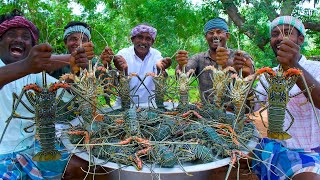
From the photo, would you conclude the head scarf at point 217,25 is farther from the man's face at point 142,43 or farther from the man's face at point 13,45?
the man's face at point 13,45

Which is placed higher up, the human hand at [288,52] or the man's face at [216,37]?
the man's face at [216,37]

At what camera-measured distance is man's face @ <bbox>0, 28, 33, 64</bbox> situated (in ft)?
10.5

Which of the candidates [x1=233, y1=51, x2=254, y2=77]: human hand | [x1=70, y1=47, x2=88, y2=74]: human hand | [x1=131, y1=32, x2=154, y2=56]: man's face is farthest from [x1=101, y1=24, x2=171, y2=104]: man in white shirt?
[x1=233, y1=51, x2=254, y2=77]: human hand

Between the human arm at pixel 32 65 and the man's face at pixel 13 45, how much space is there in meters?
0.60

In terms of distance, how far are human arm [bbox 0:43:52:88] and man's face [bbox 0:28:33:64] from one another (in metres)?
0.60

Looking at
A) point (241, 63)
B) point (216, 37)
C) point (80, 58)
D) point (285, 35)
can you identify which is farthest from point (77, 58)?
point (216, 37)

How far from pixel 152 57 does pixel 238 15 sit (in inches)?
195

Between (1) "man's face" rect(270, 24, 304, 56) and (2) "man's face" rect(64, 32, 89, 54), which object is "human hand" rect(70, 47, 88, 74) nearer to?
(2) "man's face" rect(64, 32, 89, 54)

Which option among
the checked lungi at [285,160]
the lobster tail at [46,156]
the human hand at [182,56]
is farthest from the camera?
the human hand at [182,56]

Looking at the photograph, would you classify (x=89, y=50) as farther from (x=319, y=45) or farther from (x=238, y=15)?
(x=319, y=45)

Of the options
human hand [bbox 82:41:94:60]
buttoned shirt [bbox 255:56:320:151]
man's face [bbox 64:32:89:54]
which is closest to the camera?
buttoned shirt [bbox 255:56:320:151]

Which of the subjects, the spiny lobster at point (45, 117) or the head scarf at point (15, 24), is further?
the head scarf at point (15, 24)

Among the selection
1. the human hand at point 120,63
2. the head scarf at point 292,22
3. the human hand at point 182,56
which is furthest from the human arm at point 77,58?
the head scarf at point 292,22

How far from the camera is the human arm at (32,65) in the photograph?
2.46 metres
